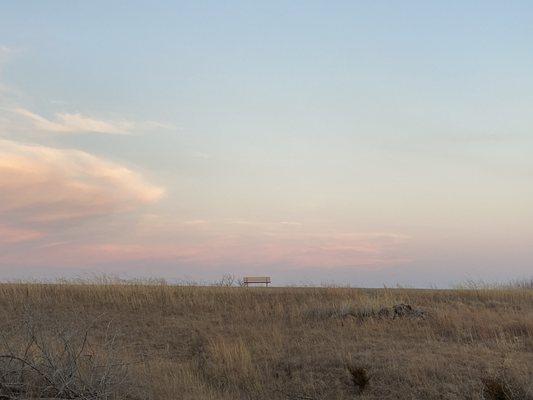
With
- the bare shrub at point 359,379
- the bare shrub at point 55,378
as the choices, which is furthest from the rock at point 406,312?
the bare shrub at point 55,378

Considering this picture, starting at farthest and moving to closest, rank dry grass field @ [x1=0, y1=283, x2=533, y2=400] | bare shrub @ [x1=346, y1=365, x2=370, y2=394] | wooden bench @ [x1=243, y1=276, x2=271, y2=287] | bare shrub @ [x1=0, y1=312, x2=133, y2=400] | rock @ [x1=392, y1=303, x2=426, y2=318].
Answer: wooden bench @ [x1=243, y1=276, x2=271, y2=287], rock @ [x1=392, y1=303, x2=426, y2=318], bare shrub @ [x1=346, y1=365, x2=370, y2=394], dry grass field @ [x1=0, y1=283, x2=533, y2=400], bare shrub @ [x1=0, y1=312, x2=133, y2=400]

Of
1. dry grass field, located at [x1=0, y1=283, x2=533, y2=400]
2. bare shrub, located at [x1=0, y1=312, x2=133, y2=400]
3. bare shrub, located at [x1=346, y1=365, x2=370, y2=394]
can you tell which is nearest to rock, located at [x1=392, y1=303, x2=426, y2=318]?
dry grass field, located at [x1=0, y1=283, x2=533, y2=400]


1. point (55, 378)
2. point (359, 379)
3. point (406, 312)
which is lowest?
point (359, 379)

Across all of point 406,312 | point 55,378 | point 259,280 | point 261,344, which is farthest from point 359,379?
point 259,280

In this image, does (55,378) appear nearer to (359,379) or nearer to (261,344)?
(359,379)

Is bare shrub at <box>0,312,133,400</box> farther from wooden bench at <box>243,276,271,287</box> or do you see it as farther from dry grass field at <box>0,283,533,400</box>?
wooden bench at <box>243,276,271,287</box>

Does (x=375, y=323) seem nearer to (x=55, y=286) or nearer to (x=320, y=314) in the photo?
(x=320, y=314)

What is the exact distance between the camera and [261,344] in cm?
1627

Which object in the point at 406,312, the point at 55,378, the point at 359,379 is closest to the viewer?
the point at 55,378

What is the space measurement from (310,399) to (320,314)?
8.77 m

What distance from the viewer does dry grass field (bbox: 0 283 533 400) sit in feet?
36.8

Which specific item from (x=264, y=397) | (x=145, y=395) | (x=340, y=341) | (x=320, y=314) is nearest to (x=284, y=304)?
(x=320, y=314)

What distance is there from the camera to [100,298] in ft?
76.3

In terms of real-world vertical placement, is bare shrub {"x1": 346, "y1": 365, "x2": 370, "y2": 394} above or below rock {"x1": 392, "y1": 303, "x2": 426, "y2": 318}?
below
